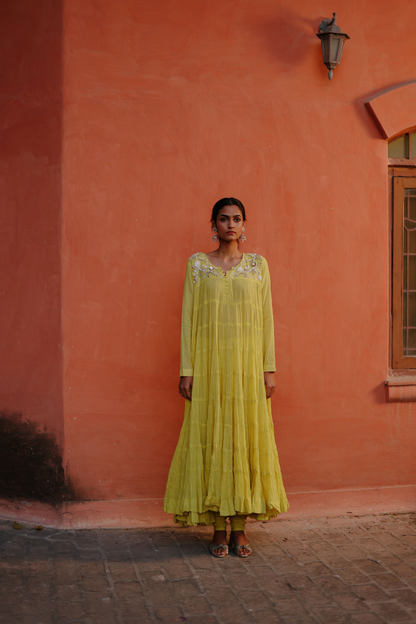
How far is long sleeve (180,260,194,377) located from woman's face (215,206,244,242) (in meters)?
0.31

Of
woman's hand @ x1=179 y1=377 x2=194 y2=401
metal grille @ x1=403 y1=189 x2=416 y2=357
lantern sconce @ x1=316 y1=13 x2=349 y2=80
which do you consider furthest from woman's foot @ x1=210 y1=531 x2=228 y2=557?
lantern sconce @ x1=316 y1=13 x2=349 y2=80

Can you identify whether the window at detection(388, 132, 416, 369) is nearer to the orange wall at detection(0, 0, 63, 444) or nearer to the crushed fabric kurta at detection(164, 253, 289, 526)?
the crushed fabric kurta at detection(164, 253, 289, 526)

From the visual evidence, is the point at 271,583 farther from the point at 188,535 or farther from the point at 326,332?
the point at 326,332

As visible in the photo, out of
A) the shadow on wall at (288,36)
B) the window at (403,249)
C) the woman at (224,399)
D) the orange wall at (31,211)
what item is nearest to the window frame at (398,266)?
the window at (403,249)

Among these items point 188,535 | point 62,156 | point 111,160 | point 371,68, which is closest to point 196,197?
point 111,160

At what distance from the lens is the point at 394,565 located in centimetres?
387

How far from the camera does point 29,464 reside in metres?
4.56

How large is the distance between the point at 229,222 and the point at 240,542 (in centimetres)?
205

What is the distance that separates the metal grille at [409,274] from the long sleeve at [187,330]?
1.94 m

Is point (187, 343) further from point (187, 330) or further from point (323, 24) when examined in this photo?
point (323, 24)

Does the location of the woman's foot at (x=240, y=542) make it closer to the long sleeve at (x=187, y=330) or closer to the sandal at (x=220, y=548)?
the sandal at (x=220, y=548)

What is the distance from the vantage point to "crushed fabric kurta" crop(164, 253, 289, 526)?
157 inches

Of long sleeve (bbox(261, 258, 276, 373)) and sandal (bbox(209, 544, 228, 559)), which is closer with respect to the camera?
sandal (bbox(209, 544, 228, 559))

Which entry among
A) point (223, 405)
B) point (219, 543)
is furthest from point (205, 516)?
point (223, 405)
